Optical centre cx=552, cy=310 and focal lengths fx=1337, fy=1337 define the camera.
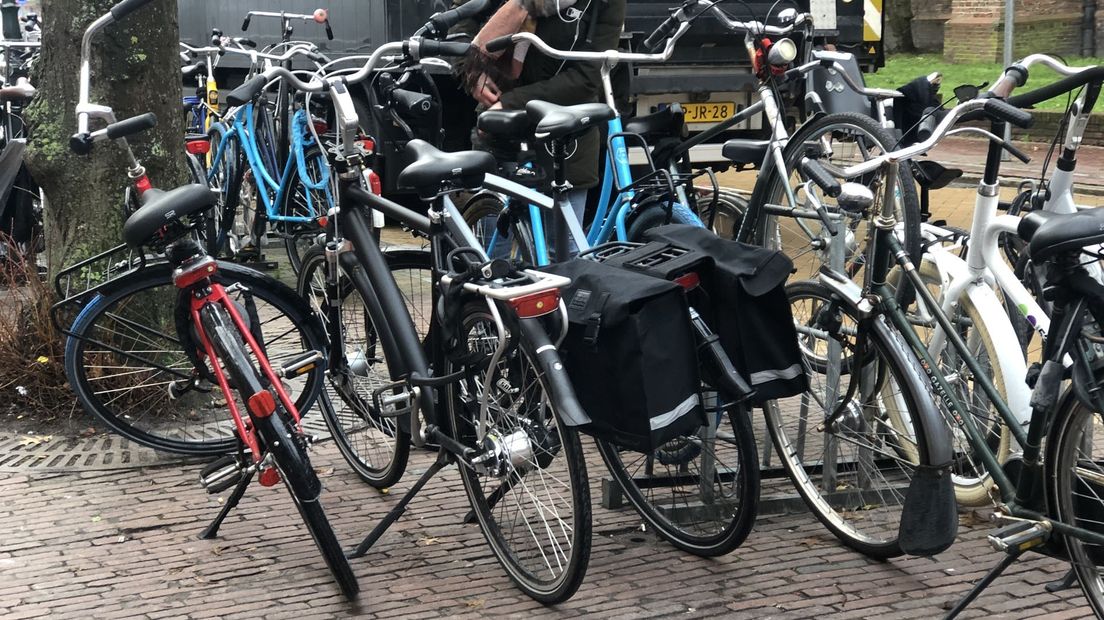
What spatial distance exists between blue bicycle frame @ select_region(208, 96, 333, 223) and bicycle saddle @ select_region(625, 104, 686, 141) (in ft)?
8.07

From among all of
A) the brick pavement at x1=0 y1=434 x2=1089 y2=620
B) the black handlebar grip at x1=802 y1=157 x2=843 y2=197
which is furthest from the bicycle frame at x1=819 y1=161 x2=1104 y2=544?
the brick pavement at x1=0 y1=434 x2=1089 y2=620

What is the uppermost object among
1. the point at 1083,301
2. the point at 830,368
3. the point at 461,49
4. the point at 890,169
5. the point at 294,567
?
the point at 461,49

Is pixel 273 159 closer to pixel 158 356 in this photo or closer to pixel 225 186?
pixel 225 186

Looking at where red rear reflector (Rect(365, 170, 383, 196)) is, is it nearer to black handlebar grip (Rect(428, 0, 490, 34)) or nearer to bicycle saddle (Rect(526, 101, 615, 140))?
bicycle saddle (Rect(526, 101, 615, 140))

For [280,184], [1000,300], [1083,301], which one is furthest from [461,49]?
[280,184]

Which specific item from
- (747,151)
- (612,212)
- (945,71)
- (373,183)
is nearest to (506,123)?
(612,212)

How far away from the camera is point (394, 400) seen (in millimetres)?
4410

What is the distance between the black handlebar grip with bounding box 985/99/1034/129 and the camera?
359 cm

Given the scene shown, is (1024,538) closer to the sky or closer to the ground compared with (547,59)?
closer to the ground

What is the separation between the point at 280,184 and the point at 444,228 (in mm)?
4291

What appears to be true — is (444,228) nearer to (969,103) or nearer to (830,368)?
(830,368)

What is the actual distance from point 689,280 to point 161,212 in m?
1.70

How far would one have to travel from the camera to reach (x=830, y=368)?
4.30 meters

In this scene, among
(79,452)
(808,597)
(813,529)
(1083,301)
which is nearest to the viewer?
(1083,301)
